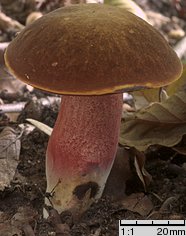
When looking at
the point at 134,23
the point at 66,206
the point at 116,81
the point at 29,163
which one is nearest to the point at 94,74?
the point at 116,81

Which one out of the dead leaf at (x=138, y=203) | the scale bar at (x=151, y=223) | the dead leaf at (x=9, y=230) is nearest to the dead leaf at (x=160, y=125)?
the dead leaf at (x=138, y=203)

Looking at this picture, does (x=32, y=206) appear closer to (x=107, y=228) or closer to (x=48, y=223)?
(x=48, y=223)

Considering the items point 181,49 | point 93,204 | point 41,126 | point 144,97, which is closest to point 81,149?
point 93,204

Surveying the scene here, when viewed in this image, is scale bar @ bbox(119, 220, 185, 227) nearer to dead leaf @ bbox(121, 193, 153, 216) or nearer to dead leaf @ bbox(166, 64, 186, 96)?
Result: dead leaf @ bbox(121, 193, 153, 216)

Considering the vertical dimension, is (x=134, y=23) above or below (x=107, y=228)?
above

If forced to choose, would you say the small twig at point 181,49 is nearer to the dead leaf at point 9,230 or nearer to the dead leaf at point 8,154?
the dead leaf at point 8,154

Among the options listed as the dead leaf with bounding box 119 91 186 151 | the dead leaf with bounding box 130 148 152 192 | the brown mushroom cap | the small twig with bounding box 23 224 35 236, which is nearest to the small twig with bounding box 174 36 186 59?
the dead leaf with bounding box 119 91 186 151

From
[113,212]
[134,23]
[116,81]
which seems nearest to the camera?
[116,81]

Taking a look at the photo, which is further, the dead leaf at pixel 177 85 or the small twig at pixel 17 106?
the small twig at pixel 17 106
